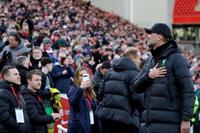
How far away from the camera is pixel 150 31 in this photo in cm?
782

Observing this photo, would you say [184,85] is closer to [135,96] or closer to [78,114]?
[135,96]

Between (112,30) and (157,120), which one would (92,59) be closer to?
(157,120)

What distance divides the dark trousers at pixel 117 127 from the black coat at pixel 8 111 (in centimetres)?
153

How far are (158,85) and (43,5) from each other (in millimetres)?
26245

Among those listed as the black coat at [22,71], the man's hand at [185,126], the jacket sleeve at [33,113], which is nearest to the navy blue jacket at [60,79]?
the black coat at [22,71]

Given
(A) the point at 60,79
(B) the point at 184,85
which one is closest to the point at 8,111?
Answer: (B) the point at 184,85

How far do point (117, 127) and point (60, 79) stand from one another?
3132mm

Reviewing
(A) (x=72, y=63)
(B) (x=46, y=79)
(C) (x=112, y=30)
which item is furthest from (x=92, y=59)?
(C) (x=112, y=30)

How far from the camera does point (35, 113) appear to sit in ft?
31.2

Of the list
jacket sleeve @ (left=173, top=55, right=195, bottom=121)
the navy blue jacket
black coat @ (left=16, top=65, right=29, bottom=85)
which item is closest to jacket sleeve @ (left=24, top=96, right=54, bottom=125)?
black coat @ (left=16, top=65, right=29, bottom=85)

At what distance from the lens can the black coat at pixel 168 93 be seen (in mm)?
7547

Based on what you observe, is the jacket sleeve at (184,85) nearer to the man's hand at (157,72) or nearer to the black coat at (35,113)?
the man's hand at (157,72)

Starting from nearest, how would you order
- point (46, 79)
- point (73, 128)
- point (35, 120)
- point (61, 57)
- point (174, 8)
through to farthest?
point (35, 120)
point (73, 128)
point (46, 79)
point (61, 57)
point (174, 8)

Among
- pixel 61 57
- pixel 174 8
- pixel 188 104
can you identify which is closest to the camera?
pixel 188 104
